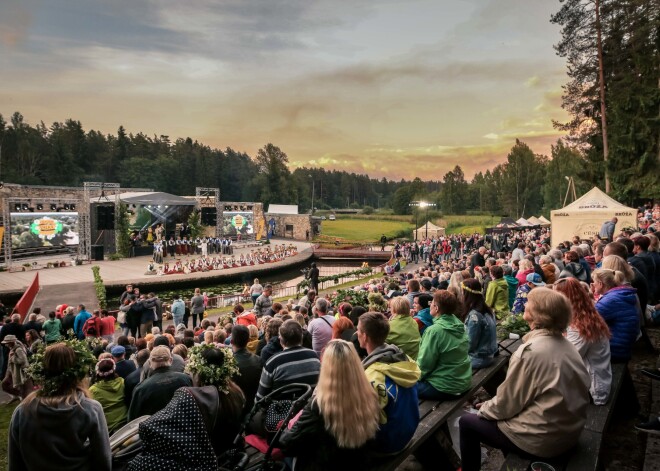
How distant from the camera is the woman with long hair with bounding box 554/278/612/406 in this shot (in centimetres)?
295

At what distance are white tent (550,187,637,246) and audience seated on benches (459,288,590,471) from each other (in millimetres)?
14624

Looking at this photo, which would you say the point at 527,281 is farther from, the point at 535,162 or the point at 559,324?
the point at 535,162

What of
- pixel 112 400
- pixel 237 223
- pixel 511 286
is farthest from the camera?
pixel 237 223

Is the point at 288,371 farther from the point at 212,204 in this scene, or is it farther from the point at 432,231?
the point at 432,231

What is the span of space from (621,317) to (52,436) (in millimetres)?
4151

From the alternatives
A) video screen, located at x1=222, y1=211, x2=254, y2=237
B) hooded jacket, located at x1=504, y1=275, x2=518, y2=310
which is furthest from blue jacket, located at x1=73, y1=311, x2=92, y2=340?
video screen, located at x1=222, y1=211, x2=254, y2=237

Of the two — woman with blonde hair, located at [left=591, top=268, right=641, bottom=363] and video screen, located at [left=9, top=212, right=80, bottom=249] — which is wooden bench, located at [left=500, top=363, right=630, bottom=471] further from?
video screen, located at [left=9, top=212, right=80, bottom=249]

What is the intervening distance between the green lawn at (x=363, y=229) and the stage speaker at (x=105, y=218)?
3199 centimetres

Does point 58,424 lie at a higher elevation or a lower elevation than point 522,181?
lower

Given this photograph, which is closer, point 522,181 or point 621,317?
point 621,317

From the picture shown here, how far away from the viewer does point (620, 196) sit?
19.8 meters

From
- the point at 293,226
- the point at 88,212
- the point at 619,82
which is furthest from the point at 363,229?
the point at 619,82

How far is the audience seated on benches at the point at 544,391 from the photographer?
7.57 feet

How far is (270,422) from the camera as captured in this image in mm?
2635
